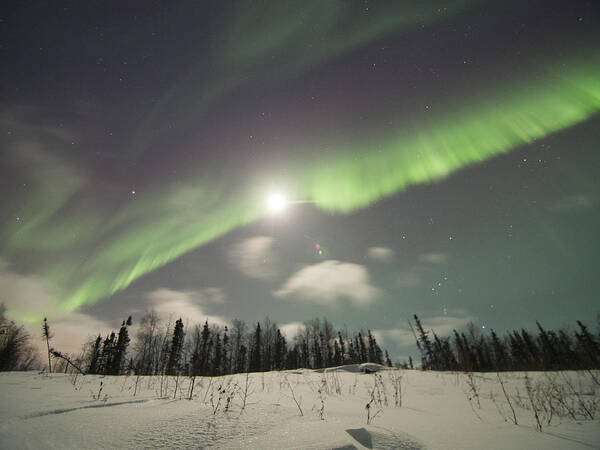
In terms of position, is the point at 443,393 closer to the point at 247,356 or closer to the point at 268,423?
the point at 268,423

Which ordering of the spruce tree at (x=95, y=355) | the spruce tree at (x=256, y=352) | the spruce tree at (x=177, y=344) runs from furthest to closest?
the spruce tree at (x=256, y=352) → the spruce tree at (x=177, y=344) → the spruce tree at (x=95, y=355)

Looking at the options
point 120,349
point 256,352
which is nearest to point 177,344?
point 120,349

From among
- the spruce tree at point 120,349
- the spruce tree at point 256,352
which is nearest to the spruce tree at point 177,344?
the spruce tree at point 120,349

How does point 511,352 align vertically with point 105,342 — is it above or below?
below

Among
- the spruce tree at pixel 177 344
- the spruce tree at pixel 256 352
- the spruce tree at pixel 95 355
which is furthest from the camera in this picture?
the spruce tree at pixel 256 352

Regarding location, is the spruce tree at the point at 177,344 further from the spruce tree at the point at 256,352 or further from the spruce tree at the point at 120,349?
the spruce tree at the point at 256,352

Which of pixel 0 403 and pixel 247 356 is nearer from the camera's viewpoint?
pixel 0 403

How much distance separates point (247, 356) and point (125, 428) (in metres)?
62.7

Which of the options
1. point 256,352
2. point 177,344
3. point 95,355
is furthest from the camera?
point 256,352

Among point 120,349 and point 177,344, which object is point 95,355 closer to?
point 120,349

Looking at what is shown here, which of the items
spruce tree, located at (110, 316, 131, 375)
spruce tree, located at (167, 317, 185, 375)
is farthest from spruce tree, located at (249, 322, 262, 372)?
spruce tree, located at (110, 316, 131, 375)

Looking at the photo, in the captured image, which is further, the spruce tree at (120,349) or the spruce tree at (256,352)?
the spruce tree at (256,352)

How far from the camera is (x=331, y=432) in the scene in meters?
2.48

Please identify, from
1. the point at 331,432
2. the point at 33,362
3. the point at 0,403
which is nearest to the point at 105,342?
the point at 33,362
